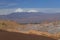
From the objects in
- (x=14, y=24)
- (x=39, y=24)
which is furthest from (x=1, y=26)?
(x=39, y=24)

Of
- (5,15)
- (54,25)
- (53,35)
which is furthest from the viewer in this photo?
(5,15)

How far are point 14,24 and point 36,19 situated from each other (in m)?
2.97

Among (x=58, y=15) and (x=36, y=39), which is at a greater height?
(x=58, y=15)

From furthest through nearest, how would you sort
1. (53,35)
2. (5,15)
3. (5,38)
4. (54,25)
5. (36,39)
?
(5,15) → (54,25) → (53,35) → (36,39) → (5,38)

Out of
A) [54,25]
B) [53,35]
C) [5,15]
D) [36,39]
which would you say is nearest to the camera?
[36,39]

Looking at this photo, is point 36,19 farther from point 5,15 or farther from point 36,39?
point 36,39

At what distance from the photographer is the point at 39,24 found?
17.3 meters

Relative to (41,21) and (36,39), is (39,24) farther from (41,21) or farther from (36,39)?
(36,39)

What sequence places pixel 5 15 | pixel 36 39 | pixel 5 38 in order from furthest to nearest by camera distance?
pixel 5 15 → pixel 36 39 → pixel 5 38

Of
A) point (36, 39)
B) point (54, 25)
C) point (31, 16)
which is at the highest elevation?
point (31, 16)

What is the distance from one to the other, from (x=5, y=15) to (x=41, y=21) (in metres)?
3.96

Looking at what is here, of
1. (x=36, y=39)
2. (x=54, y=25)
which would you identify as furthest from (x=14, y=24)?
(x=36, y=39)

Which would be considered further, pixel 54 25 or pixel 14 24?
pixel 14 24

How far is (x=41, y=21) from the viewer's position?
17.4 m
